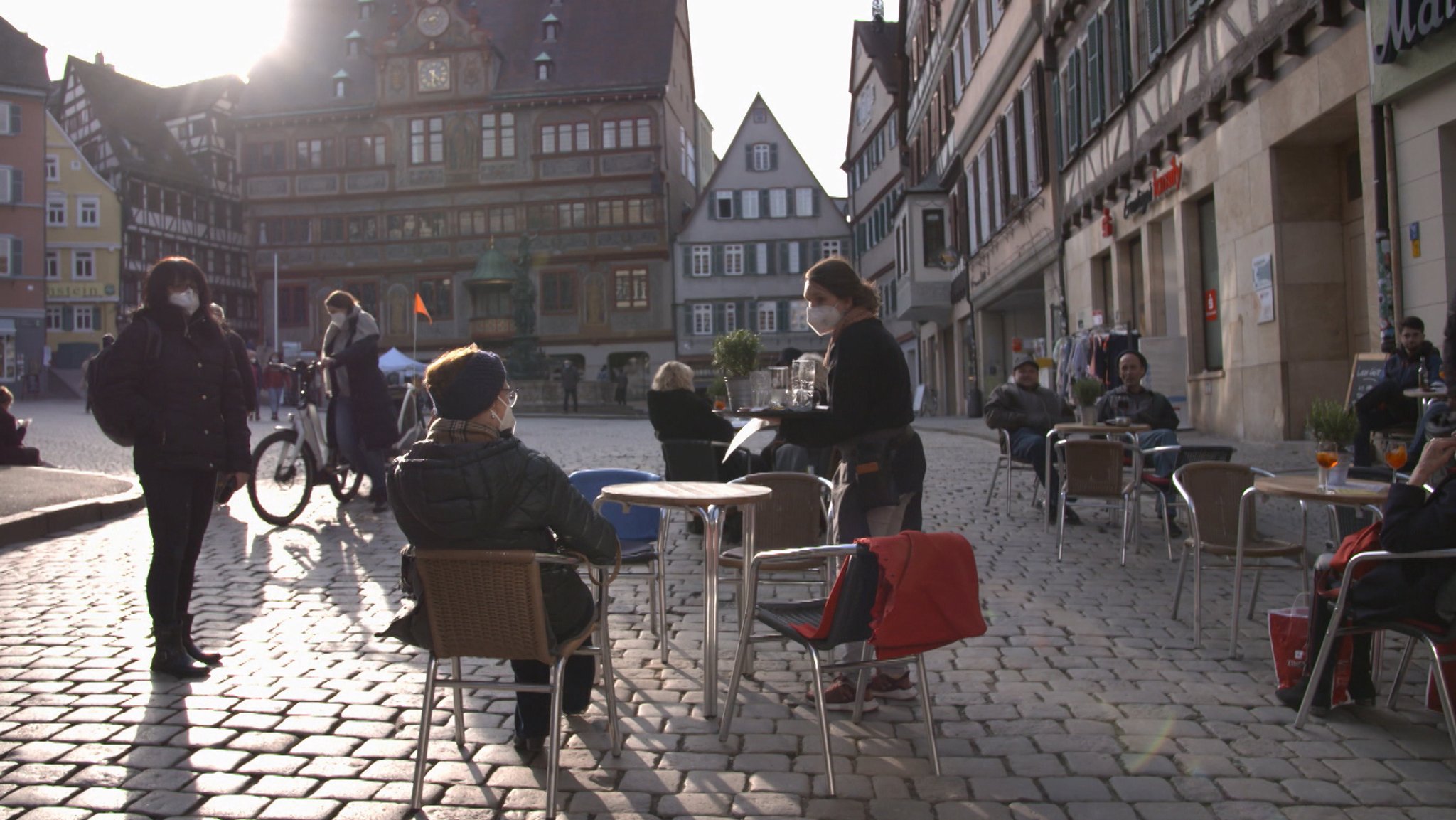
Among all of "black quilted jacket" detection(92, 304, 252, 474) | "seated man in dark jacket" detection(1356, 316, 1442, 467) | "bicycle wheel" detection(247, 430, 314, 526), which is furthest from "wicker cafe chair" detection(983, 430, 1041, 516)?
"black quilted jacket" detection(92, 304, 252, 474)

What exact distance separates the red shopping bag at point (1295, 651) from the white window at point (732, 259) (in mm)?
49400

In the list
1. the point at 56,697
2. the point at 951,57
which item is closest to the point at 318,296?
the point at 951,57

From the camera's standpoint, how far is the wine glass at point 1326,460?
16.5ft

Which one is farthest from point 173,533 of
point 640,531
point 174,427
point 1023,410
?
point 1023,410

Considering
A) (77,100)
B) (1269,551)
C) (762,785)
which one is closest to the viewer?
(762,785)

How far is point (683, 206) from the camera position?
5728 cm

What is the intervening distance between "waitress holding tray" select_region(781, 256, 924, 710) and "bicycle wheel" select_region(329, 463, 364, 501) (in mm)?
A: 6960

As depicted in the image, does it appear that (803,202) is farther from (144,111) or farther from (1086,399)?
(1086,399)

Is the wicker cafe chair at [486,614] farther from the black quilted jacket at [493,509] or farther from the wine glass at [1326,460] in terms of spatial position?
the wine glass at [1326,460]

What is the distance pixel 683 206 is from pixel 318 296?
16.8m

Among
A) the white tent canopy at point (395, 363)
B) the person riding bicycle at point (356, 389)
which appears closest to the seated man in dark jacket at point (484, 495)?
the person riding bicycle at point (356, 389)

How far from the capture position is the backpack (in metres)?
5.19

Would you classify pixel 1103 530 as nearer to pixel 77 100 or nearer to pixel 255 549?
pixel 255 549

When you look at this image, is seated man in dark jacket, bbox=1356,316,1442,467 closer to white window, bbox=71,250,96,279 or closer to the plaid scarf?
the plaid scarf
